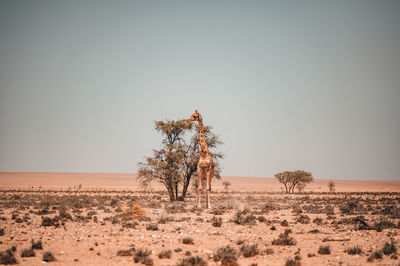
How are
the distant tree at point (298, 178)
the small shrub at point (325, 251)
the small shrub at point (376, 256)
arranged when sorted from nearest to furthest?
the small shrub at point (376, 256)
the small shrub at point (325, 251)
the distant tree at point (298, 178)

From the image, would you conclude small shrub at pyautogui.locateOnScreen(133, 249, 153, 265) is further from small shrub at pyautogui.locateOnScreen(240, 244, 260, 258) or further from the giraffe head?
the giraffe head

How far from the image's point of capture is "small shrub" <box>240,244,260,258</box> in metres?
10.5

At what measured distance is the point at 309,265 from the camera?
942cm

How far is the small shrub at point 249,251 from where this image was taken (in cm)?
1047

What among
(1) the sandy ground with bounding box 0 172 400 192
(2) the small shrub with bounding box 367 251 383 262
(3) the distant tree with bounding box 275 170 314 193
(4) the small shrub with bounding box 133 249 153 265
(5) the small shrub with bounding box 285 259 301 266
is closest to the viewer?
(5) the small shrub with bounding box 285 259 301 266

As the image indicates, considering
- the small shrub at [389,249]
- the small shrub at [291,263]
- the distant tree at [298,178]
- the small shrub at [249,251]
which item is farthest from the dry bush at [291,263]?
the distant tree at [298,178]

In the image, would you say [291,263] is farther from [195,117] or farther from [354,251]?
[195,117]

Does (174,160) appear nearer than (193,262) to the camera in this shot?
No

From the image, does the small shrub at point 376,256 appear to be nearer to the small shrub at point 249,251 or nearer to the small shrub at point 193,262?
the small shrub at point 249,251

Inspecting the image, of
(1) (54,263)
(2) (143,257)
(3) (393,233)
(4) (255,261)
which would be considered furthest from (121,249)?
(3) (393,233)

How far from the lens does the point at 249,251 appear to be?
10555 mm

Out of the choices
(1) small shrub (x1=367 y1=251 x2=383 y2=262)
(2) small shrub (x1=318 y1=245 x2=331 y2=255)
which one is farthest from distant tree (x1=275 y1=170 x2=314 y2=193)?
(1) small shrub (x1=367 y1=251 x2=383 y2=262)

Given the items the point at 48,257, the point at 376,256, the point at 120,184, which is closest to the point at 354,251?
the point at 376,256

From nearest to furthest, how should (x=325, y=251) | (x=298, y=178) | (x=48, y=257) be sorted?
(x=48, y=257) → (x=325, y=251) → (x=298, y=178)
